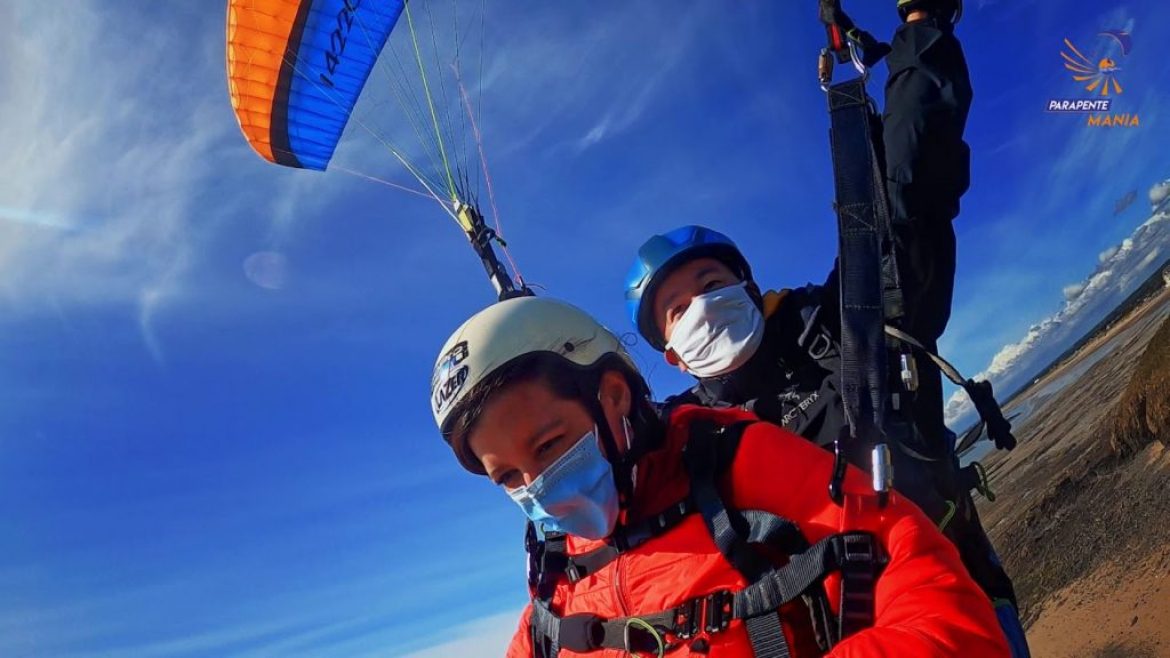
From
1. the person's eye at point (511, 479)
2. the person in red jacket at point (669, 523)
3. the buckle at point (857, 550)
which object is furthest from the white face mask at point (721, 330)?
the buckle at point (857, 550)

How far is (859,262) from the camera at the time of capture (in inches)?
87.5

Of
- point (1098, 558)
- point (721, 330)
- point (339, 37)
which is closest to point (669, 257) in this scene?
point (721, 330)

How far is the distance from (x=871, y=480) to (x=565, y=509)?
36.1 inches

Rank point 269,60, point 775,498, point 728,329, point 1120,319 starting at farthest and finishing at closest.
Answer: point 1120,319 → point 269,60 → point 728,329 → point 775,498

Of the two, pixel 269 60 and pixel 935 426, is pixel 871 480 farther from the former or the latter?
pixel 269 60

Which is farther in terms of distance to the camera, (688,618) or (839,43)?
(839,43)

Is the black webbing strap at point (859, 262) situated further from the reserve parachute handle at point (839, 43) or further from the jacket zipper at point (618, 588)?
the jacket zipper at point (618, 588)

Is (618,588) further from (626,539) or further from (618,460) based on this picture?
(618,460)

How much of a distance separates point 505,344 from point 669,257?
4.84 feet

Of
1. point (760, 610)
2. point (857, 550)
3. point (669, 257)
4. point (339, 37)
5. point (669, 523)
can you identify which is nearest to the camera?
point (857, 550)

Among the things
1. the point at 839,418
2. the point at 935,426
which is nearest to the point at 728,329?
the point at 839,418

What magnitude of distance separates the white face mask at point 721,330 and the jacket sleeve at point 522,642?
1465 mm

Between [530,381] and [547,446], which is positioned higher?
[530,381]

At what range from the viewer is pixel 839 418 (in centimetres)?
270
